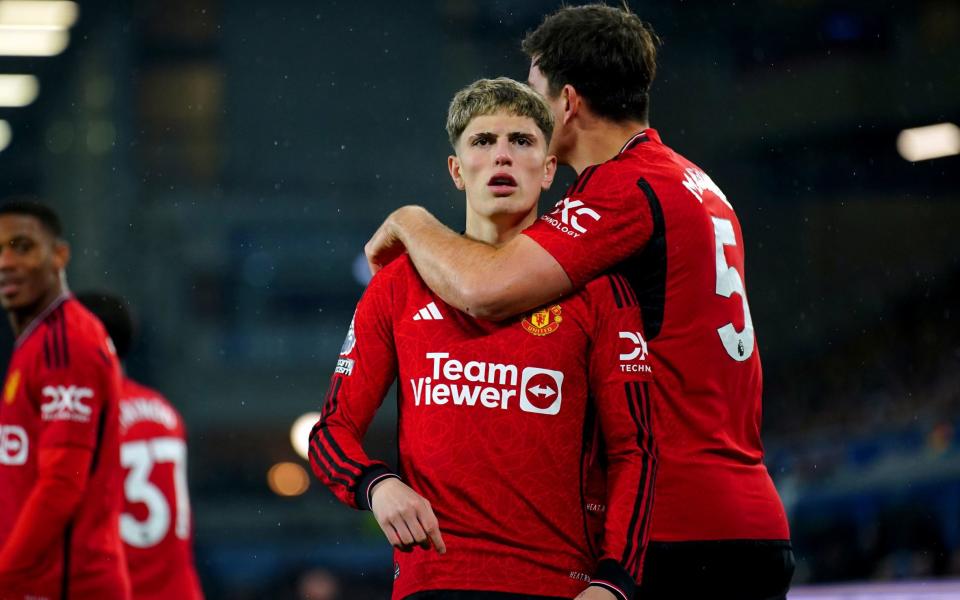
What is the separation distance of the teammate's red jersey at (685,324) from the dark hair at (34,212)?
2777 millimetres

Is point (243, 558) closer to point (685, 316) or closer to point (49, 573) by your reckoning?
point (49, 573)

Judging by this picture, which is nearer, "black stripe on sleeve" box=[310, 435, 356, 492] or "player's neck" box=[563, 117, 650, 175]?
"black stripe on sleeve" box=[310, 435, 356, 492]

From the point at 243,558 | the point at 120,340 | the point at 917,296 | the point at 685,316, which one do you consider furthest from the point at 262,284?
the point at 685,316

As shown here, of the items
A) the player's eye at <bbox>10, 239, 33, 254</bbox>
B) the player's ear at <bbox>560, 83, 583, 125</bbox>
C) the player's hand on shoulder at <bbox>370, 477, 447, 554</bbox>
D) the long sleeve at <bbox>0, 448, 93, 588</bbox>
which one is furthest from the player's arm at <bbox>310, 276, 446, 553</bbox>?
the player's eye at <bbox>10, 239, 33, 254</bbox>

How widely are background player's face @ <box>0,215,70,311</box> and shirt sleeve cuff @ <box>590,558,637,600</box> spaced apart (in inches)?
122

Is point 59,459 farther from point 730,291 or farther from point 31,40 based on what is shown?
point 31,40

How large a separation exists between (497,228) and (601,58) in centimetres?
71

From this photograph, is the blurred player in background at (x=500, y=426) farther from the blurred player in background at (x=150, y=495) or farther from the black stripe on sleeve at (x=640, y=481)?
the blurred player in background at (x=150, y=495)

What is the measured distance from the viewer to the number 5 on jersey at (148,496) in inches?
230

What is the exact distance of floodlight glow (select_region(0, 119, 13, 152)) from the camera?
27047 mm

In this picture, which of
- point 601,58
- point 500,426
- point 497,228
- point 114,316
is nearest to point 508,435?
point 500,426

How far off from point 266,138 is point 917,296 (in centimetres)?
2265

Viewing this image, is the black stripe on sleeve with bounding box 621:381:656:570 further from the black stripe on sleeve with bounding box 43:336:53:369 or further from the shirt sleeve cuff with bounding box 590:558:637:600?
the black stripe on sleeve with bounding box 43:336:53:369

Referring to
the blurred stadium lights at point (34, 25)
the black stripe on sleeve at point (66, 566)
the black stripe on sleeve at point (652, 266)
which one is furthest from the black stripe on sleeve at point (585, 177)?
the blurred stadium lights at point (34, 25)
